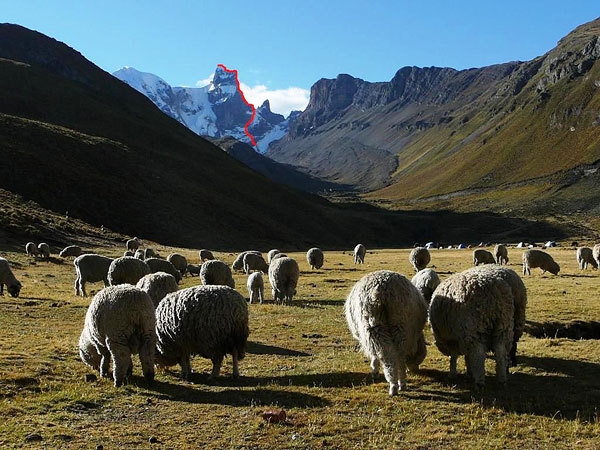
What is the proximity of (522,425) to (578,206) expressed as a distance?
182326 mm

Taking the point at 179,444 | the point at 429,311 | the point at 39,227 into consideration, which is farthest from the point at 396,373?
the point at 39,227

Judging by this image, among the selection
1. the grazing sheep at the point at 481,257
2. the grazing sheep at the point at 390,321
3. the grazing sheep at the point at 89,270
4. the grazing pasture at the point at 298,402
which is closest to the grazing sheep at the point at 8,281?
the grazing sheep at the point at 89,270

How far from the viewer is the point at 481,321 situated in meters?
12.6

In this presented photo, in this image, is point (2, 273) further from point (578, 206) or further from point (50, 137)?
point (578, 206)

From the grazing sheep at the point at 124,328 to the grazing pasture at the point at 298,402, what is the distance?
2.03 feet

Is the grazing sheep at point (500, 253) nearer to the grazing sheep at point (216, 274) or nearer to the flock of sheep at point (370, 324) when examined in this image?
the grazing sheep at point (216, 274)

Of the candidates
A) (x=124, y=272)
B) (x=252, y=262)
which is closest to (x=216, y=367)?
(x=124, y=272)

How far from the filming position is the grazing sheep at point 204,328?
13.9m

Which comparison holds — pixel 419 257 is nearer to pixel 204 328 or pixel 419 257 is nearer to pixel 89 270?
pixel 89 270

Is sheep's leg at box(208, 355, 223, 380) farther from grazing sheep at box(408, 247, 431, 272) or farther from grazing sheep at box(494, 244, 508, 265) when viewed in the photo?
grazing sheep at box(494, 244, 508, 265)

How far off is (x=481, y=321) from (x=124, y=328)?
29.4 feet

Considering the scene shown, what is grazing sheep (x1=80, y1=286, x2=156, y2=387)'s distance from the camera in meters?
13.2

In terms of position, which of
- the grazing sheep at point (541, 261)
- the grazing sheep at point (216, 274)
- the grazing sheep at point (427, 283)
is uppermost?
the grazing sheep at point (541, 261)

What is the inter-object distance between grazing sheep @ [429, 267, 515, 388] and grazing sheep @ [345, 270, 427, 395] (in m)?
0.96
